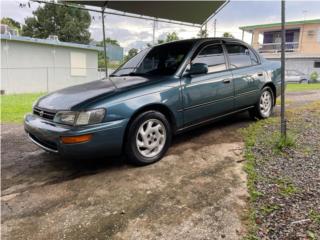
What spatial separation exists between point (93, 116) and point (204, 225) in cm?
160

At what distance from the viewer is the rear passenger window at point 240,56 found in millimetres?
4605

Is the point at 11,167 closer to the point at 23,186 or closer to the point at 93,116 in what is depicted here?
the point at 23,186

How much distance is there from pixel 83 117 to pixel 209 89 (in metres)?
1.95

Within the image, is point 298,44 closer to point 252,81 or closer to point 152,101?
point 252,81

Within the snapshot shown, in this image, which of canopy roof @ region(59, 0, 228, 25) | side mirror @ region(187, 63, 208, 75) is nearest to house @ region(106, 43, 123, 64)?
canopy roof @ region(59, 0, 228, 25)

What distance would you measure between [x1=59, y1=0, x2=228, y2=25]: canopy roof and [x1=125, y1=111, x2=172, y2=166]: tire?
3556 mm

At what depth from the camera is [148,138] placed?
11.1 ft

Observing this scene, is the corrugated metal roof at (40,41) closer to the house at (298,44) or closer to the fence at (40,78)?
the fence at (40,78)

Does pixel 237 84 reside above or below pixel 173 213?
above

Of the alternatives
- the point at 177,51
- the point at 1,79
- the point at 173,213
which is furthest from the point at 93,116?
the point at 1,79

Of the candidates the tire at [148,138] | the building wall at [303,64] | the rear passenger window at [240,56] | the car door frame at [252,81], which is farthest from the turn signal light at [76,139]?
the building wall at [303,64]

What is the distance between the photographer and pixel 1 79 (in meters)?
15.1

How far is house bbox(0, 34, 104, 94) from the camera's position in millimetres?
15539

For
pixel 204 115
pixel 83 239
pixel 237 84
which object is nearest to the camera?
Result: pixel 83 239
